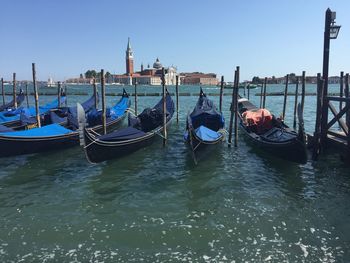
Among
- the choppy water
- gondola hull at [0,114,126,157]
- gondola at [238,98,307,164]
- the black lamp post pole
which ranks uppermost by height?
the black lamp post pole

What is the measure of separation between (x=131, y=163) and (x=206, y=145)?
197cm

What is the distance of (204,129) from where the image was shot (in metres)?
9.62

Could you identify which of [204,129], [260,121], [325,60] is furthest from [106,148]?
[325,60]

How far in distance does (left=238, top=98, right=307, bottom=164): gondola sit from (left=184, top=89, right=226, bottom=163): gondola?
0.95 metres

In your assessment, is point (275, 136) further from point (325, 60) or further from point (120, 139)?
point (120, 139)

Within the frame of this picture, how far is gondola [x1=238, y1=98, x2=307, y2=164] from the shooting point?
25.3 feet

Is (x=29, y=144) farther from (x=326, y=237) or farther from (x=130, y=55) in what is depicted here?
(x=130, y=55)

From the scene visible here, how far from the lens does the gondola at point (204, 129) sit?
841 cm

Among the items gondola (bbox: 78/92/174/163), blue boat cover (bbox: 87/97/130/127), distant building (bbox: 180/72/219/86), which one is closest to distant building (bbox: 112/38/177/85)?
distant building (bbox: 180/72/219/86)

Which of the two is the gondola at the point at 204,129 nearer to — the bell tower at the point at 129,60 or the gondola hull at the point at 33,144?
the gondola hull at the point at 33,144

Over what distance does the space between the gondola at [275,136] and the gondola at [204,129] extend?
946 millimetres

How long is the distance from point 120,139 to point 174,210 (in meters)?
3.42

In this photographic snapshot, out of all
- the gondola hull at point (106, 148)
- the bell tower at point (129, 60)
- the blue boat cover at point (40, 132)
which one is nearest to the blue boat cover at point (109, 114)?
the blue boat cover at point (40, 132)

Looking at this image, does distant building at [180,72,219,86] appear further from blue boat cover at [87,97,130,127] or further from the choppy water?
the choppy water
